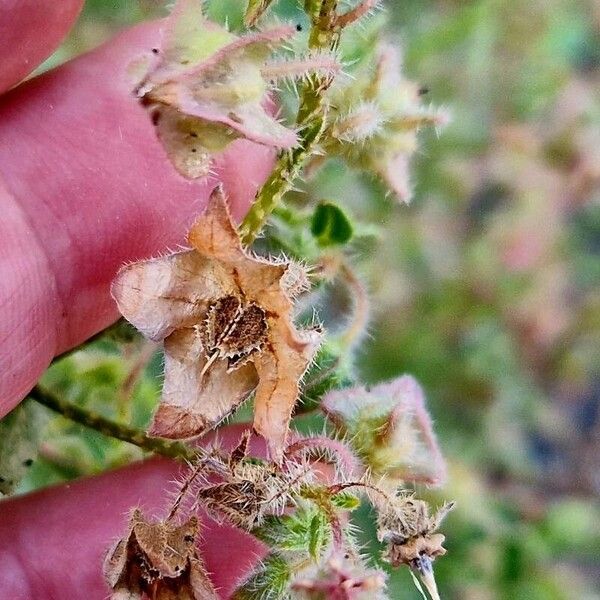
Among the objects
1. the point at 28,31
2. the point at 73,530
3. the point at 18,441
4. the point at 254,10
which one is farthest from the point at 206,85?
the point at 73,530

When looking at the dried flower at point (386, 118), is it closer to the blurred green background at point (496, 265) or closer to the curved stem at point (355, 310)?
the curved stem at point (355, 310)

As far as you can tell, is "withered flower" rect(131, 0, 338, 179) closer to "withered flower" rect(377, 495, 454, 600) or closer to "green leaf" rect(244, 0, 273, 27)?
"green leaf" rect(244, 0, 273, 27)

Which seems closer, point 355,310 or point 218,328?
point 218,328

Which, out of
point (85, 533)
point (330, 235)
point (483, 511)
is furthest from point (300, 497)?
point (483, 511)

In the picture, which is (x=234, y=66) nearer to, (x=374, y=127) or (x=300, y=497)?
(x=374, y=127)

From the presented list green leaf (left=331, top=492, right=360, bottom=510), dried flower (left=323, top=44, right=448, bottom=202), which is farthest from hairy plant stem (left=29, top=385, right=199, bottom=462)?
dried flower (left=323, top=44, right=448, bottom=202)

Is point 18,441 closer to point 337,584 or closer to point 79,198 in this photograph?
point 79,198
